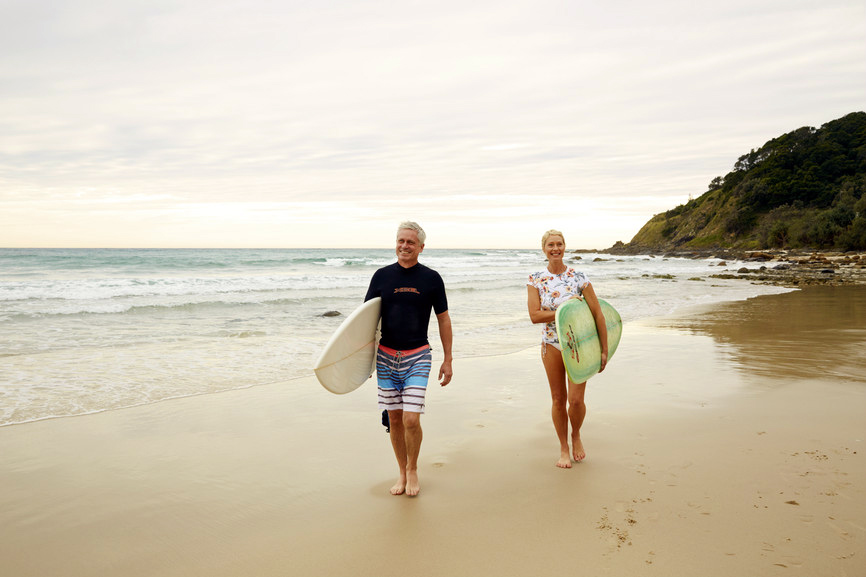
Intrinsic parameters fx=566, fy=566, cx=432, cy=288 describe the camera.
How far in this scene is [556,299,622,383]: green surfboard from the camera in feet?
13.5

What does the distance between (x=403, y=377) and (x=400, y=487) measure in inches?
29.6

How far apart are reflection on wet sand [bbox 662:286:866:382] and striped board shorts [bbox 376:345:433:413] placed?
5.31m

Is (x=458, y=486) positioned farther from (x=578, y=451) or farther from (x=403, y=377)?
(x=578, y=451)

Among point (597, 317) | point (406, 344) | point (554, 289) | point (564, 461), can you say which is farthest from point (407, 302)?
point (564, 461)

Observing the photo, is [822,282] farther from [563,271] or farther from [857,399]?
[563,271]

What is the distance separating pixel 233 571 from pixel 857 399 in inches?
240

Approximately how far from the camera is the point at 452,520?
345 centimetres

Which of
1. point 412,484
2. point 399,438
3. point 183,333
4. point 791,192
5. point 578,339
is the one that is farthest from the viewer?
point 791,192

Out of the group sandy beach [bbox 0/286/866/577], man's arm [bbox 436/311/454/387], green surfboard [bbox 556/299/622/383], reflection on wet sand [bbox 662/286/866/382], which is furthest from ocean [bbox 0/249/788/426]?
green surfboard [bbox 556/299/622/383]

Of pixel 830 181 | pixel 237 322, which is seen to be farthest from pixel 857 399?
pixel 830 181

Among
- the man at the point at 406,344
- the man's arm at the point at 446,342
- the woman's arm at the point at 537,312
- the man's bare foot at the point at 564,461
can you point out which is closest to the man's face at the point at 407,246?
the man at the point at 406,344

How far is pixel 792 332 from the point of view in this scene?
1061cm

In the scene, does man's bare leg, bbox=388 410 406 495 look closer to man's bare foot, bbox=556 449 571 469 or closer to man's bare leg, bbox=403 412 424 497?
man's bare leg, bbox=403 412 424 497

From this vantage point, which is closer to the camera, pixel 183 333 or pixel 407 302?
pixel 407 302
